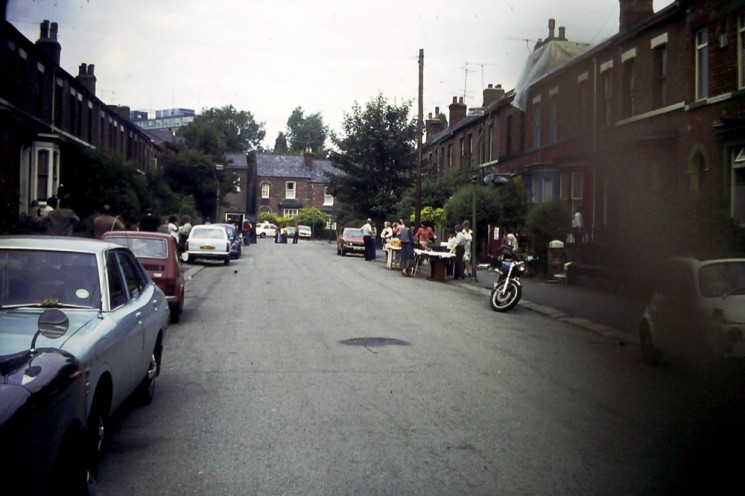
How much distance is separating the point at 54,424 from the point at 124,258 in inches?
144

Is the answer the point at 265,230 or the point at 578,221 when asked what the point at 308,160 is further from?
the point at 578,221

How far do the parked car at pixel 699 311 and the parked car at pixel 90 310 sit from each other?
453cm

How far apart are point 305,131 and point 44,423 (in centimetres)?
12859

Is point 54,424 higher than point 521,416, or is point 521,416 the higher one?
Answer: point 54,424

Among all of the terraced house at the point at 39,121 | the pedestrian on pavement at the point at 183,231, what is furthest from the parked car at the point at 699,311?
the pedestrian on pavement at the point at 183,231

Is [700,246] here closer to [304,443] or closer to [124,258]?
[304,443]

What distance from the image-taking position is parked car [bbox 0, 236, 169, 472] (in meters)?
5.07

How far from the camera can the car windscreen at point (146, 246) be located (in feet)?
43.4

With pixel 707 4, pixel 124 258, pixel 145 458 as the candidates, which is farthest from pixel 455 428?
pixel 707 4

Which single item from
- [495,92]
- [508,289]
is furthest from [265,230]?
[495,92]

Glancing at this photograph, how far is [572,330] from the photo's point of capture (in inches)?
503

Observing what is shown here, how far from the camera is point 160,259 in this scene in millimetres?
13188

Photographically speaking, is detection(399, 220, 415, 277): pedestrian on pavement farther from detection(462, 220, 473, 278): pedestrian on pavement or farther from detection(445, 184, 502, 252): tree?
detection(445, 184, 502, 252): tree

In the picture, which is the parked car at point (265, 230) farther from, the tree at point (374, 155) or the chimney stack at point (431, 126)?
the tree at point (374, 155)
